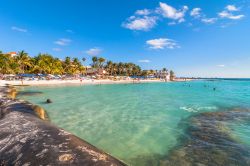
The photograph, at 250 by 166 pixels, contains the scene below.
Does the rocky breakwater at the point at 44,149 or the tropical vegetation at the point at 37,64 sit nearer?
the rocky breakwater at the point at 44,149

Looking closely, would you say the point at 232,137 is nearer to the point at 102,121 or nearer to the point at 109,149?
the point at 109,149

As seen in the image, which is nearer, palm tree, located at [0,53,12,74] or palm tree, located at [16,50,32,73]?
palm tree, located at [0,53,12,74]

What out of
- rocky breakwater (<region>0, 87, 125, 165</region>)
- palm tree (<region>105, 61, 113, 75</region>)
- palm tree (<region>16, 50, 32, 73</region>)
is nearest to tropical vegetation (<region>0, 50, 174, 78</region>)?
palm tree (<region>16, 50, 32, 73</region>)

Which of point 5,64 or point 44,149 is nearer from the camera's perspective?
point 44,149

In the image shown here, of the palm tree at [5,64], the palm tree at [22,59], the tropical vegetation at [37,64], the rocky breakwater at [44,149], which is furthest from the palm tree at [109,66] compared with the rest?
the rocky breakwater at [44,149]

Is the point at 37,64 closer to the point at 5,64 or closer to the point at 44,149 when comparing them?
the point at 5,64

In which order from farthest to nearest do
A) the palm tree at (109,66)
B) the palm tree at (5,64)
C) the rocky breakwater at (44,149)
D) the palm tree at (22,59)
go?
the palm tree at (109,66), the palm tree at (22,59), the palm tree at (5,64), the rocky breakwater at (44,149)

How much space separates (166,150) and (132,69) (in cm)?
13125

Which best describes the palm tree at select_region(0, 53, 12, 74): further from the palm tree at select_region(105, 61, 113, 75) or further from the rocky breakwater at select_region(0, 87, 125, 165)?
the palm tree at select_region(105, 61, 113, 75)

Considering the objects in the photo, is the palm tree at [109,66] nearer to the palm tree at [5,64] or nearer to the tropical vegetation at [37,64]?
the tropical vegetation at [37,64]

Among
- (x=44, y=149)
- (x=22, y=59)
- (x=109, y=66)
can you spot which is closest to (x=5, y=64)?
(x=22, y=59)

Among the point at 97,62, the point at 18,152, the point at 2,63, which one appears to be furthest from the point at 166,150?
the point at 97,62

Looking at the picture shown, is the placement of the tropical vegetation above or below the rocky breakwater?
above

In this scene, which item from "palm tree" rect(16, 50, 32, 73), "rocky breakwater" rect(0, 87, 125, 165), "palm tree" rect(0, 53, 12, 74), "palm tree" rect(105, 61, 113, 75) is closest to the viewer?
"rocky breakwater" rect(0, 87, 125, 165)
